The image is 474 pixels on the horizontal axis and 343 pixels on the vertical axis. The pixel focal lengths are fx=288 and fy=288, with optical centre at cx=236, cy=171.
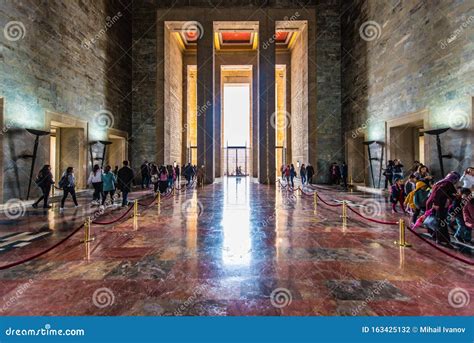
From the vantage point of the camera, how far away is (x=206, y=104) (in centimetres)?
2231

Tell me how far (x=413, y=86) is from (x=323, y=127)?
8.85 m

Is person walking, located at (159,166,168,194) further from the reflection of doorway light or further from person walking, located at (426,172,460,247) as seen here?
person walking, located at (426,172,460,247)

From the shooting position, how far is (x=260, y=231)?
6422 millimetres

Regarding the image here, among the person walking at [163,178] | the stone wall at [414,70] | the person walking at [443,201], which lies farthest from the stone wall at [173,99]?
the person walking at [443,201]

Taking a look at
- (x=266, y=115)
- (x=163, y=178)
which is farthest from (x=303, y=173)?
(x=163, y=178)

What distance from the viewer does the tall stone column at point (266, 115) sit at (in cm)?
2200

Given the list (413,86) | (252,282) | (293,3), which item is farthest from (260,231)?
(293,3)

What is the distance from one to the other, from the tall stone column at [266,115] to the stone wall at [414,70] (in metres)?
5.64

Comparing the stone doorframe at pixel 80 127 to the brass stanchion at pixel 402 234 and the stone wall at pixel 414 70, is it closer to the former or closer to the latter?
the brass stanchion at pixel 402 234

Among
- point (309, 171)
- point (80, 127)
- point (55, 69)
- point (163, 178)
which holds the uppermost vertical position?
point (55, 69)

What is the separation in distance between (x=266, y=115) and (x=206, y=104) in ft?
15.5

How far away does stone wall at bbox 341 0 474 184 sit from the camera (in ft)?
30.5

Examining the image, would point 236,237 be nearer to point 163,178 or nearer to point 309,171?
point 163,178

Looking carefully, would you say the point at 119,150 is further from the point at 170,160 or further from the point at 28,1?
the point at 28,1
